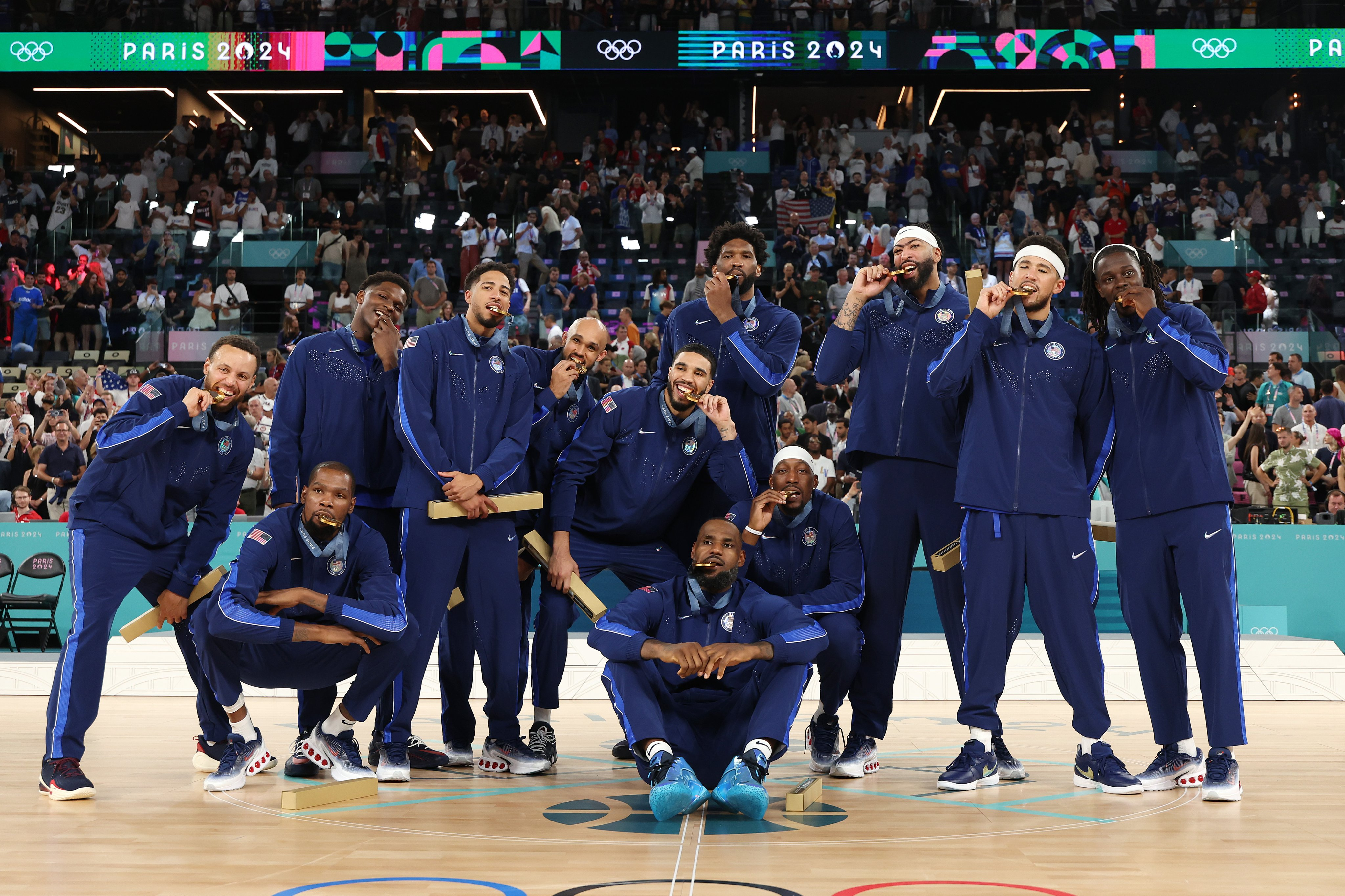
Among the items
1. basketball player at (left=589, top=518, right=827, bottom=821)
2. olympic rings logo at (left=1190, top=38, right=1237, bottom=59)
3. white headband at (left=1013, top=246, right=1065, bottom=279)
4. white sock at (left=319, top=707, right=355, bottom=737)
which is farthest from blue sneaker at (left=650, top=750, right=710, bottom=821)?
olympic rings logo at (left=1190, top=38, right=1237, bottom=59)

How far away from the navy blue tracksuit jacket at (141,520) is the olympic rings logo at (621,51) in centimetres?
2164

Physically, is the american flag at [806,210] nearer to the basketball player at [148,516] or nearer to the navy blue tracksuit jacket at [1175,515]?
the navy blue tracksuit jacket at [1175,515]

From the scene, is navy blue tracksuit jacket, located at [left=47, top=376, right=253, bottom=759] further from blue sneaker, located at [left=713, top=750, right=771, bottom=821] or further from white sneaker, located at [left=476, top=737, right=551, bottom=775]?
blue sneaker, located at [left=713, top=750, right=771, bottom=821]

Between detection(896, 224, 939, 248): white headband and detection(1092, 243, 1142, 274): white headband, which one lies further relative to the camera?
detection(896, 224, 939, 248): white headband

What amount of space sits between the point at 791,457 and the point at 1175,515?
1.82m

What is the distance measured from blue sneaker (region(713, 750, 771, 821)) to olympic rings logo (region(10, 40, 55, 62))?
90.5 ft

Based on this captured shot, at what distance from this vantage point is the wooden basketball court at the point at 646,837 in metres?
3.62

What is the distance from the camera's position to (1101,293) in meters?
5.60

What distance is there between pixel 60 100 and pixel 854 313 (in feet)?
99.3

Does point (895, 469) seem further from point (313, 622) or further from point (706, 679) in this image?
point (313, 622)

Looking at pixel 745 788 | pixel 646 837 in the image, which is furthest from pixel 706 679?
pixel 646 837

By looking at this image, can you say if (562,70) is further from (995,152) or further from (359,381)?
(359,381)

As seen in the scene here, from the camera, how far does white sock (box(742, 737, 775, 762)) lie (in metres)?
4.74

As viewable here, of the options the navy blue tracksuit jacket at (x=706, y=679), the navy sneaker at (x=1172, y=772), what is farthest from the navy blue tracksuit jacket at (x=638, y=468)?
the navy sneaker at (x=1172, y=772)
